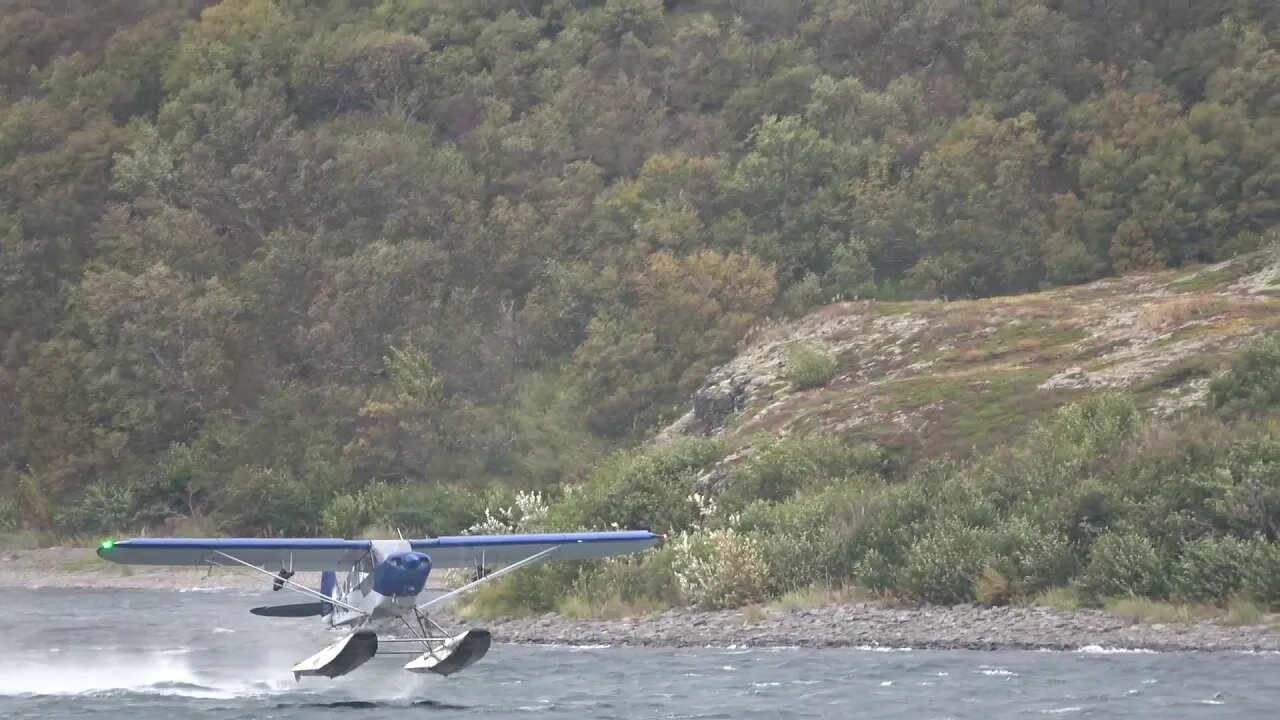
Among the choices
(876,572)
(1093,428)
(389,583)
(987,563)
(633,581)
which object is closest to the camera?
(389,583)

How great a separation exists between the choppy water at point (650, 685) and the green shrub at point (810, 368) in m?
19.3

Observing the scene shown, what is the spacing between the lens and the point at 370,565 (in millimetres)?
27750

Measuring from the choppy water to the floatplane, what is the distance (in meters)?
0.74

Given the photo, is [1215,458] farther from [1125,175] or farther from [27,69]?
[27,69]

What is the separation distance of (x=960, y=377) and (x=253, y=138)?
4251 cm

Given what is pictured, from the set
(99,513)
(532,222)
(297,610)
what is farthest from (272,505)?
(297,610)

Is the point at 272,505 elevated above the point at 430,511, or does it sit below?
above

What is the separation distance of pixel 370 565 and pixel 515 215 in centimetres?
4707

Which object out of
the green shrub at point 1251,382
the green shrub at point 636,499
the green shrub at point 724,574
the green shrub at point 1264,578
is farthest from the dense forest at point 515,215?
the green shrub at point 1264,578

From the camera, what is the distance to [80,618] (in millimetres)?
42938

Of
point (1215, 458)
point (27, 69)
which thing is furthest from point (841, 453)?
point (27, 69)

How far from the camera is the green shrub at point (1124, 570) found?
31094mm

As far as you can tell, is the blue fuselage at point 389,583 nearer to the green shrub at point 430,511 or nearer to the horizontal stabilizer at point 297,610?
the horizontal stabilizer at point 297,610

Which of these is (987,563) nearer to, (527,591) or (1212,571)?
(1212,571)
